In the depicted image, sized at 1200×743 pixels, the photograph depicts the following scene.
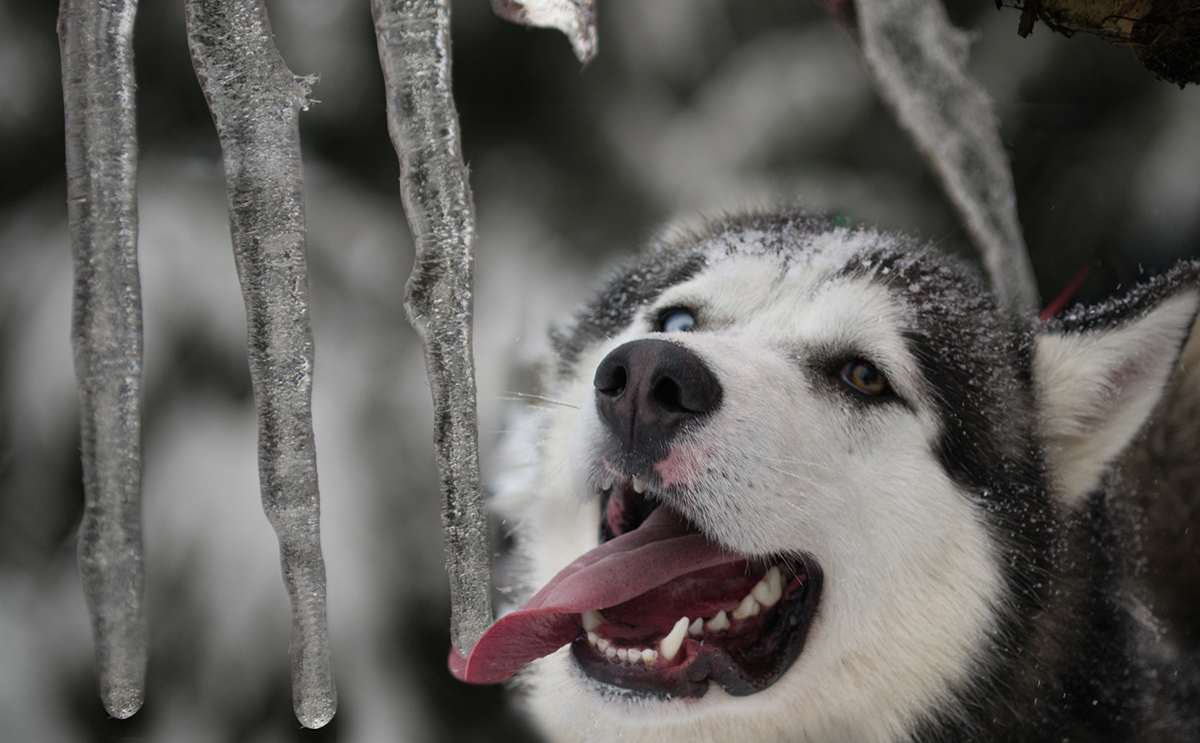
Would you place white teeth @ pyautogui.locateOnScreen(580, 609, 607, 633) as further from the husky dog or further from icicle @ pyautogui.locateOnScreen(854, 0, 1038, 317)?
icicle @ pyautogui.locateOnScreen(854, 0, 1038, 317)

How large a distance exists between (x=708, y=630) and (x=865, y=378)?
0.32 m

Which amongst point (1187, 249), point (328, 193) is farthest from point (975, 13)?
point (328, 193)

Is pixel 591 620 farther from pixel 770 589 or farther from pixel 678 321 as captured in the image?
pixel 678 321

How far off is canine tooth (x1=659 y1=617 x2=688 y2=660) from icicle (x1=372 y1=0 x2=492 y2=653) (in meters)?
0.20

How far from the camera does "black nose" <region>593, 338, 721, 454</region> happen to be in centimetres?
64

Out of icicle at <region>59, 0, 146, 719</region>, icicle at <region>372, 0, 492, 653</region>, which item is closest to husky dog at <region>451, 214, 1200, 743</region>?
icicle at <region>372, 0, 492, 653</region>

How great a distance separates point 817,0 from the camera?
3.10 feet

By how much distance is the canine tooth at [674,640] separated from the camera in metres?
0.69

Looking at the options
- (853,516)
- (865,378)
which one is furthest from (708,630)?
(865,378)

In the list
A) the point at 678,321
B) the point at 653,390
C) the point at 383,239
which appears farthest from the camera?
the point at 383,239

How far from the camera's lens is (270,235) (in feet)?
2.36

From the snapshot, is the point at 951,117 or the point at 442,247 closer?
the point at 442,247

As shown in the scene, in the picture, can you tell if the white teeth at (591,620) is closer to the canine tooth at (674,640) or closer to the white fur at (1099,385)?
the canine tooth at (674,640)

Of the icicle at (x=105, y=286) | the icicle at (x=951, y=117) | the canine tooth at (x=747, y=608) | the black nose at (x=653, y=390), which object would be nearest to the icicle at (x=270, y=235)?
the icicle at (x=105, y=286)
